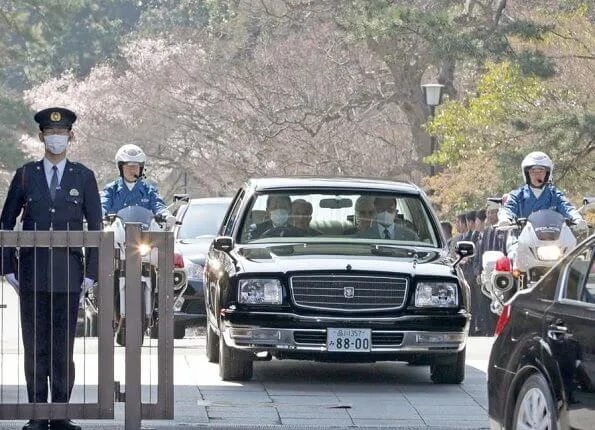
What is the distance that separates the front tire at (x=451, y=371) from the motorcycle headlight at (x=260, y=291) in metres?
1.42

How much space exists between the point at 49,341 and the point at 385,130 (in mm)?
37988

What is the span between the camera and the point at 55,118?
998 centimetres

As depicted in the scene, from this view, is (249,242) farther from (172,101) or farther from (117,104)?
(117,104)

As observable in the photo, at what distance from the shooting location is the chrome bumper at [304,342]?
12.1 m

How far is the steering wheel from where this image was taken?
13.5 metres

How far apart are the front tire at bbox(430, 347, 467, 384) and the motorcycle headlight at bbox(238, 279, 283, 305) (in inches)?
56.1

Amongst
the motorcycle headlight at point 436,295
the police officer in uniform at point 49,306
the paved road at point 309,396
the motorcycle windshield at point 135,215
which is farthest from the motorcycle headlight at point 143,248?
the motorcycle windshield at point 135,215

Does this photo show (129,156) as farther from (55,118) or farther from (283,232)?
(55,118)

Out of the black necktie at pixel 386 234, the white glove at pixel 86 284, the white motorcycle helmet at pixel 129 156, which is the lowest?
the white glove at pixel 86 284

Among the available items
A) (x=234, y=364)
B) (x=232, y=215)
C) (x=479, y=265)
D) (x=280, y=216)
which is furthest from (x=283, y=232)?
(x=479, y=265)

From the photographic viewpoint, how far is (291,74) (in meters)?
45.8

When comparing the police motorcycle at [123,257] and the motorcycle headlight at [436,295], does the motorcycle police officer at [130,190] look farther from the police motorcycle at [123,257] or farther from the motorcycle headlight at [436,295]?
the motorcycle headlight at [436,295]

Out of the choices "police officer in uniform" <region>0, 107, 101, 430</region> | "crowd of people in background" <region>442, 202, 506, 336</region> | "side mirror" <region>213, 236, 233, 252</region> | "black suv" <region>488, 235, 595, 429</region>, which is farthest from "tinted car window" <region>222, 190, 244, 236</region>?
"crowd of people in background" <region>442, 202, 506, 336</region>

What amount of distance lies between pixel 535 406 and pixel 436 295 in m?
4.39
